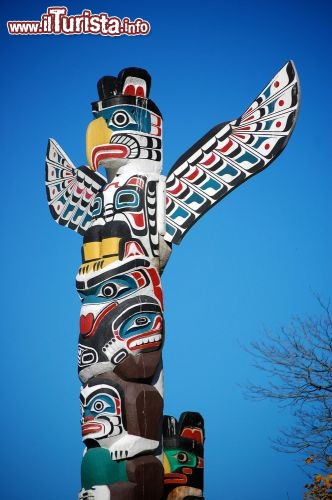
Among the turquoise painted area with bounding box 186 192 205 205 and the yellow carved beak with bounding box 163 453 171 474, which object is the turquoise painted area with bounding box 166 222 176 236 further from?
the yellow carved beak with bounding box 163 453 171 474

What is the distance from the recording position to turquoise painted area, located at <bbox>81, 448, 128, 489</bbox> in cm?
1015

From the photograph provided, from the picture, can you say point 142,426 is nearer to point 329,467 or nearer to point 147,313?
point 147,313

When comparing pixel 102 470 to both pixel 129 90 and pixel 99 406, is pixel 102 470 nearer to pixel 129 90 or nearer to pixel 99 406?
pixel 99 406

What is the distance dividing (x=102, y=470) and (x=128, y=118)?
4137 millimetres

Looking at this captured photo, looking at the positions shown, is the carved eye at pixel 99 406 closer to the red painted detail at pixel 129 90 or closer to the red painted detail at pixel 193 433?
the red painted detail at pixel 193 433

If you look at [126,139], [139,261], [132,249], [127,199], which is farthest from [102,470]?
[126,139]

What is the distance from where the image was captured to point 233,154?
11.5 meters

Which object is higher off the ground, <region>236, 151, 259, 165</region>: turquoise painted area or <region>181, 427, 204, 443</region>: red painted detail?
<region>236, 151, 259, 165</region>: turquoise painted area

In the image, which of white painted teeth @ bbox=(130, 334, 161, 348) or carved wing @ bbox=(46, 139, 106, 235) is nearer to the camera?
white painted teeth @ bbox=(130, 334, 161, 348)

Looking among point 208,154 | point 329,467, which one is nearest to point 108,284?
point 208,154

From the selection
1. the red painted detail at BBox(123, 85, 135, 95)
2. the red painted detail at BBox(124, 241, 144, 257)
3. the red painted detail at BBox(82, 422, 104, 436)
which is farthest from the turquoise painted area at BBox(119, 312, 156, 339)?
the red painted detail at BBox(123, 85, 135, 95)

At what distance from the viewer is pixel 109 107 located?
11.7 meters

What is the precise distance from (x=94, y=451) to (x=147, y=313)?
1.59 meters

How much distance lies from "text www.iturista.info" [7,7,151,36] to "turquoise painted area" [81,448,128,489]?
6559mm
